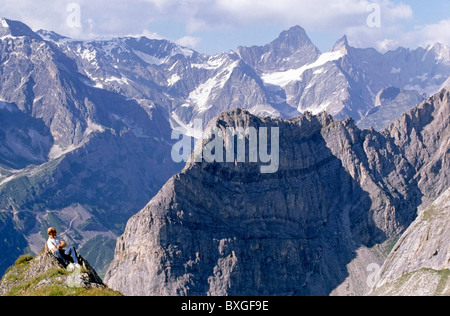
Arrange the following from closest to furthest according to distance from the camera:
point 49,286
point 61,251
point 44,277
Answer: point 49,286
point 44,277
point 61,251

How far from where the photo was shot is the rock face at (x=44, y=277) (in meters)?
66.6

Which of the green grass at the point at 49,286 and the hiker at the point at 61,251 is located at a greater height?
the hiker at the point at 61,251

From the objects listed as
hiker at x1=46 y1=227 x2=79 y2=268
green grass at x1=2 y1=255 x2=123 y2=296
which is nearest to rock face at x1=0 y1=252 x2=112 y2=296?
green grass at x1=2 y1=255 x2=123 y2=296

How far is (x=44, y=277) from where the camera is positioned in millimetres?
69375

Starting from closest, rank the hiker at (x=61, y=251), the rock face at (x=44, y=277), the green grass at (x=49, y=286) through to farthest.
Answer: the green grass at (x=49, y=286) → the rock face at (x=44, y=277) → the hiker at (x=61, y=251)

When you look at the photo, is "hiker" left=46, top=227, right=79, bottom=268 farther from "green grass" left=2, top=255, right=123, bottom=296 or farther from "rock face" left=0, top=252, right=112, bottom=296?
"green grass" left=2, top=255, right=123, bottom=296

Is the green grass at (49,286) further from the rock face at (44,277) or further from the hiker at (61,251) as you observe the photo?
the hiker at (61,251)

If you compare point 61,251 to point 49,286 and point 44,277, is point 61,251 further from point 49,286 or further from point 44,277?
point 49,286

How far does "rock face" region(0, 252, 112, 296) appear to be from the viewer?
66.6 m

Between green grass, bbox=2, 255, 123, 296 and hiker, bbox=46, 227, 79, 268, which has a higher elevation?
hiker, bbox=46, 227, 79, 268

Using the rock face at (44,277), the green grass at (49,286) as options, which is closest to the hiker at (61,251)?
the rock face at (44,277)

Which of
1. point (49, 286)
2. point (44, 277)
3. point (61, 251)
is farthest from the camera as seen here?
point (61, 251)

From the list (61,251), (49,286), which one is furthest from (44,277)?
(61,251)
